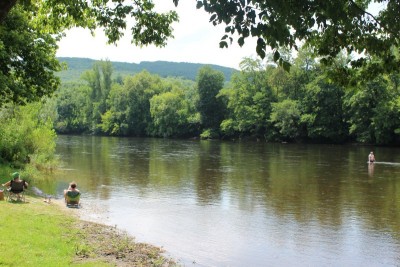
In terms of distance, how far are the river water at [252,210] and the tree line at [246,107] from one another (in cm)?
3239

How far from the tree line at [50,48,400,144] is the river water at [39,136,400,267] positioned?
3239cm

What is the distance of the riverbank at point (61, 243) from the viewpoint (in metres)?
10.9

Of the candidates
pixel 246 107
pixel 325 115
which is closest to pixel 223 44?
A: pixel 325 115

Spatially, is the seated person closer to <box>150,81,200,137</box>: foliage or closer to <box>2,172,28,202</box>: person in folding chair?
<box>2,172,28,202</box>: person in folding chair

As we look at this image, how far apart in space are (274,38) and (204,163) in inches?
1511

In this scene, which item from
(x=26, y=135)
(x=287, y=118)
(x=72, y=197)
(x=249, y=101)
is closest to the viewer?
(x=72, y=197)

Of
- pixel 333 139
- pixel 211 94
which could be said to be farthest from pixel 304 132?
pixel 211 94

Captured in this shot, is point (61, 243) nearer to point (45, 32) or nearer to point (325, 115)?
point (45, 32)

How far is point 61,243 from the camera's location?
12789mm

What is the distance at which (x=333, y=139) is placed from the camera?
83.1 m

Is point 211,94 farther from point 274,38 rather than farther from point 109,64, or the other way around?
point 274,38

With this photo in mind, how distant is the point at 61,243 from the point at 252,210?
11681 mm

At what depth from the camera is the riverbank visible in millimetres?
10920

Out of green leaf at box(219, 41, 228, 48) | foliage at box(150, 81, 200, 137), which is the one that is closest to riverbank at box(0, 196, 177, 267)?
green leaf at box(219, 41, 228, 48)
